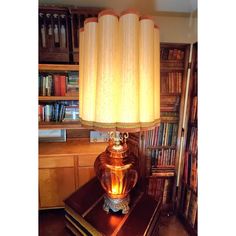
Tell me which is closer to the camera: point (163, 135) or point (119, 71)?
point (119, 71)

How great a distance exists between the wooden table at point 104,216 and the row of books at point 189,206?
59 centimetres

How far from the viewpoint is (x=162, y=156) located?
77.8 inches

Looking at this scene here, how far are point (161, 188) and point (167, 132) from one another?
541 millimetres

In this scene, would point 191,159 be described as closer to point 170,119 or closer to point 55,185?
point 170,119

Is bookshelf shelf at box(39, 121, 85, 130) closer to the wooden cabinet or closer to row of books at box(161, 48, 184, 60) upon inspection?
the wooden cabinet

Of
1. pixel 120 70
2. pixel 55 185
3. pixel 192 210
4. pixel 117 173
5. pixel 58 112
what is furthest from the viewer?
pixel 58 112

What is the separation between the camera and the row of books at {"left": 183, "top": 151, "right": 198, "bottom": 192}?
1792 millimetres

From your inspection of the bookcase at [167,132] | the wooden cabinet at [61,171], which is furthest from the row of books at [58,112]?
the bookcase at [167,132]

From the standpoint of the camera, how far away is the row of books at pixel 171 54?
6.15 feet

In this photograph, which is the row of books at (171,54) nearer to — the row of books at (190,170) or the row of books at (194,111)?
the row of books at (194,111)

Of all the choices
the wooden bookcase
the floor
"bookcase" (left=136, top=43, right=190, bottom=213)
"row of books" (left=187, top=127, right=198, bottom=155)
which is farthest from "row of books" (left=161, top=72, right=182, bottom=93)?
the floor

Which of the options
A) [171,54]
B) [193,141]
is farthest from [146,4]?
[193,141]

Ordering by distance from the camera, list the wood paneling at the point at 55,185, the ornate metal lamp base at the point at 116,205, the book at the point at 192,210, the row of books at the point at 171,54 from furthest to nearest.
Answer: the wood paneling at the point at 55,185, the row of books at the point at 171,54, the book at the point at 192,210, the ornate metal lamp base at the point at 116,205
